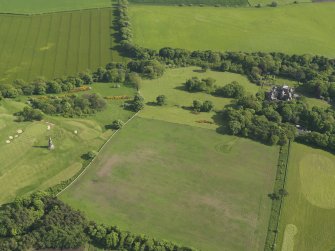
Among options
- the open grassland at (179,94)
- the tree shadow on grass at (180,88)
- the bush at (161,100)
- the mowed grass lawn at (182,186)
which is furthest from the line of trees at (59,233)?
the tree shadow on grass at (180,88)

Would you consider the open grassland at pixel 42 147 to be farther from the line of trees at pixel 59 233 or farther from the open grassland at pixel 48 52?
the open grassland at pixel 48 52

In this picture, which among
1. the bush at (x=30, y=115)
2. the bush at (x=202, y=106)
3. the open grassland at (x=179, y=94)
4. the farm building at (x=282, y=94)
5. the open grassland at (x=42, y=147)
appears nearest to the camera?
the open grassland at (x=42, y=147)

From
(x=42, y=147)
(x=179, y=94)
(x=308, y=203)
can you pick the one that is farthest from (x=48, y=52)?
(x=308, y=203)

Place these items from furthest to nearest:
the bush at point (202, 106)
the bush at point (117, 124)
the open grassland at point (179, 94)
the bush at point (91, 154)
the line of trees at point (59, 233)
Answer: the bush at point (202, 106)
the open grassland at point (179, 94)
the bush at point (117, 124)
the bush at point (91, 154)
the line of trees at point (59, 233)

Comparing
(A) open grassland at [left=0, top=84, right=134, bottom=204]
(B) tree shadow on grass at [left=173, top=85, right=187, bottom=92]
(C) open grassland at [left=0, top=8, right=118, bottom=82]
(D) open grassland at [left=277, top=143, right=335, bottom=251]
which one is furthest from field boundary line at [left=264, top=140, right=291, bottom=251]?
(C) open grassland at [left=0, top=8, right=118, bottom=82]

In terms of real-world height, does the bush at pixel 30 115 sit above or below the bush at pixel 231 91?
below

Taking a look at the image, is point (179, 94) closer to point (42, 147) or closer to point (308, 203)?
point (42, 147)

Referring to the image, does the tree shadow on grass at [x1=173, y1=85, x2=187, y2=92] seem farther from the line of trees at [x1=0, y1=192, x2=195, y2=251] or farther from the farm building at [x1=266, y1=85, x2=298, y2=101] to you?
the line of trees at [x1=0, y1=192, x2=195, y2=251]

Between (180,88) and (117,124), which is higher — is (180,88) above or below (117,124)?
above
